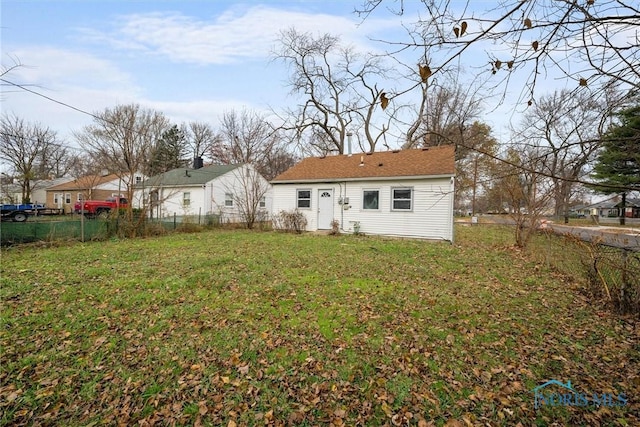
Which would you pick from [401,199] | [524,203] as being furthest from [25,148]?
[524,203]

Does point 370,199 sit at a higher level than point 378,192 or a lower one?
lower

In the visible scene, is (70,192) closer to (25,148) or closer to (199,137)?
(25,148)

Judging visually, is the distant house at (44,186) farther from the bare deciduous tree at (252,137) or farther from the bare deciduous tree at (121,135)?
the bare deciduous tree at (252,137)

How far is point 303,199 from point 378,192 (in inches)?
151

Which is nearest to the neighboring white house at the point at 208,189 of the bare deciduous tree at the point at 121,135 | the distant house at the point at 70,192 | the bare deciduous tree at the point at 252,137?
the bare deciduous tree at the point at 252,137

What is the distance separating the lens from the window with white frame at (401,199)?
39.3ft

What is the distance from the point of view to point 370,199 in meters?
12.8

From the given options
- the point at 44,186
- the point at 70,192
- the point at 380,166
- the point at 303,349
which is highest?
the point at 44,186

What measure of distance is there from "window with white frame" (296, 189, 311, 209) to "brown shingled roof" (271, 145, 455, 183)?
64 cm

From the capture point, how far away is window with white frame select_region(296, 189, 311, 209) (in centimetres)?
1416

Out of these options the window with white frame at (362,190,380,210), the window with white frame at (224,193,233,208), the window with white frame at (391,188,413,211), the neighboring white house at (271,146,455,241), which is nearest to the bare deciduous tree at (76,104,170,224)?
the window with white frame at (224,193,233,208)

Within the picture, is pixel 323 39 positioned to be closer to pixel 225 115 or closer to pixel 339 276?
pixel 225 115

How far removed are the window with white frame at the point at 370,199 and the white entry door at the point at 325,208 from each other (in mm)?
1634

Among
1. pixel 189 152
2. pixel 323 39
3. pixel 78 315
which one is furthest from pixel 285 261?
pixel 189 152
